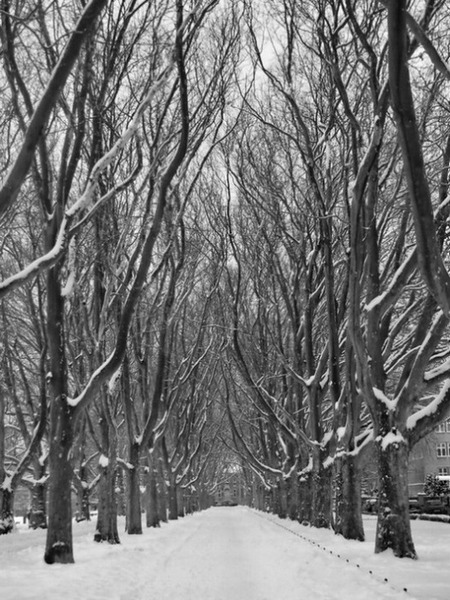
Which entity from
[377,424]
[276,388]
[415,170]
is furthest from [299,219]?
[276,388]

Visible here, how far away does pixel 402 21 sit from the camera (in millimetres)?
5363

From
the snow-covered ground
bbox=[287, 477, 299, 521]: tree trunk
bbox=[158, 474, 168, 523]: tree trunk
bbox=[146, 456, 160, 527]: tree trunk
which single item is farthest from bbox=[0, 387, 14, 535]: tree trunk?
bbox=[287, 477, 299, 521]: tree trunk

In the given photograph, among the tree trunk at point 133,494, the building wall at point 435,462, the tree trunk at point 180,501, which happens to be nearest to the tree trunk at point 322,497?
the tree trunk at point 133,494

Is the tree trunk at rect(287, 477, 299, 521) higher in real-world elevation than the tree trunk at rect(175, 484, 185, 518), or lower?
higher

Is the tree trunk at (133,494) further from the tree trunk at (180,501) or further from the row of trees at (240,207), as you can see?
the tree trunk at (180,501)

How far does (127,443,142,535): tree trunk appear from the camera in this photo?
17609 millimetres

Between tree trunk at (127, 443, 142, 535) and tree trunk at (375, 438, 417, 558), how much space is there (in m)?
9.08

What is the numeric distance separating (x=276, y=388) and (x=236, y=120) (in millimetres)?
16606

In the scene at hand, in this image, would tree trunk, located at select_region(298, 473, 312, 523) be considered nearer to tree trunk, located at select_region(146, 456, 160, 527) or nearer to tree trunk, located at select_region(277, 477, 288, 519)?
tree trunk, located at select_region(146, 456, 160, 527)

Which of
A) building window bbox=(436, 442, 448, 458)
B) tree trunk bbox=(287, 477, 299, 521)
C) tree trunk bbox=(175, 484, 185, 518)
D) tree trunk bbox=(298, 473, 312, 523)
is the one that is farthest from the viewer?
building window bbox=(436, 442, 448, 458)

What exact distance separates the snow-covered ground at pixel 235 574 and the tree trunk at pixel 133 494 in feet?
13.7

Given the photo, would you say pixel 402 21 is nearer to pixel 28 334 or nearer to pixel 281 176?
pixel 281 176

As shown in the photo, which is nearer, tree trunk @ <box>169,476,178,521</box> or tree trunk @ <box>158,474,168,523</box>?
tree trunk @ <box>158,474,168,523</box>

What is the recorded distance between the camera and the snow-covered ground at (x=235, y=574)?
7.09 meters
